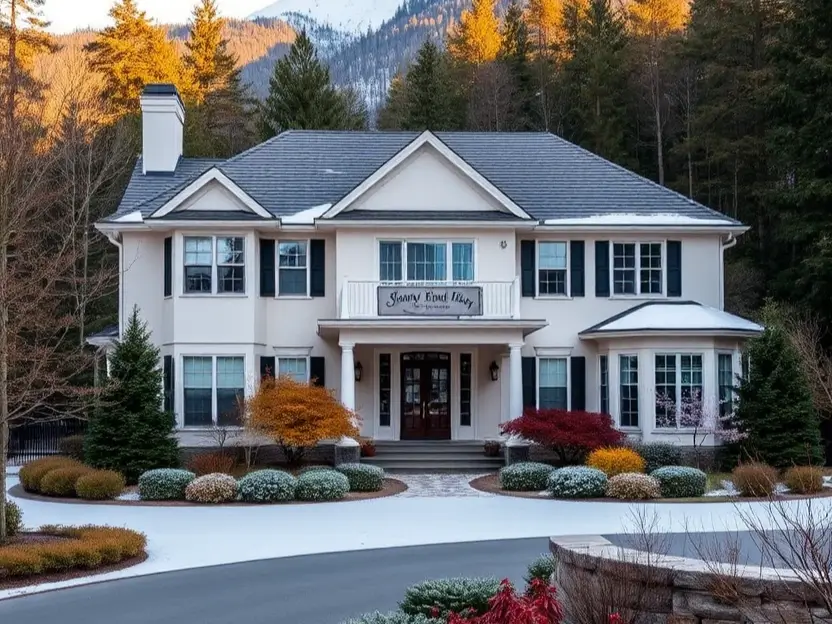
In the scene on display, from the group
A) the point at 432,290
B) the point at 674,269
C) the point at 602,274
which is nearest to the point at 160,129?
the point at 432,290

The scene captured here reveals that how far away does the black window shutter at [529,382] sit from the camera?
2667 centimetres

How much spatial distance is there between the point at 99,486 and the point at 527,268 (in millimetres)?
12398

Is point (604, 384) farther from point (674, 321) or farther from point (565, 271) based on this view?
point (565, 271)

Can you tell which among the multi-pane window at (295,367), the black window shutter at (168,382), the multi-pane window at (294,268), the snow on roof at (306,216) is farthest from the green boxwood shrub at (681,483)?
the black window shutter at (168,382)

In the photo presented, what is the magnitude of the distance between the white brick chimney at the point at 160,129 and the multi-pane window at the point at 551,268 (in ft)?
36.4

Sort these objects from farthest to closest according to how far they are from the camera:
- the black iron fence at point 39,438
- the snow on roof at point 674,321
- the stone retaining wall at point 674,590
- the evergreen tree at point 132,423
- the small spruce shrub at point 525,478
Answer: the black iron fence at point 39,438, the snow on roof at point 674,321, the evergreen tree at point 132,423, the small spruce shrub at point 525,478, the stone retaining wall at point 674,590

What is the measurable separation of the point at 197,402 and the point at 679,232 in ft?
43.6

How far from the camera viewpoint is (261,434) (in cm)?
2347

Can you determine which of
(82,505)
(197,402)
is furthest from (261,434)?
(82,505)

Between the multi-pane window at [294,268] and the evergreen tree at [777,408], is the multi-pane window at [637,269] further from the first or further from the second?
the multi-pane window at [294,268]

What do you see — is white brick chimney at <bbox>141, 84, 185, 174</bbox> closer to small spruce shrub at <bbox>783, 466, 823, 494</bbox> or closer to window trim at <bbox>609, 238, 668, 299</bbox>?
window trim at <bbox>609, 238, 668, 299</bbox>

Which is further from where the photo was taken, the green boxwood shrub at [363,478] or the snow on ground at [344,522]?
the green boxwood shrub at [363,478]

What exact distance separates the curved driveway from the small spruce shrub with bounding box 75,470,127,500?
7.85 meters

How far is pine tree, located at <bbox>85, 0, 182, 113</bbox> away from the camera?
51.7 m
